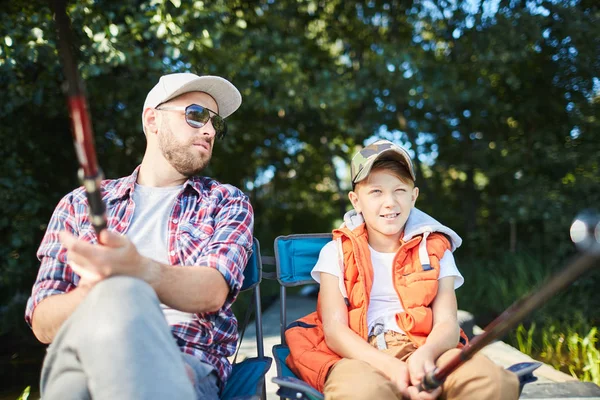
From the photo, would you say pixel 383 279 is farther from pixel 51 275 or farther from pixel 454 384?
pixel 51 275

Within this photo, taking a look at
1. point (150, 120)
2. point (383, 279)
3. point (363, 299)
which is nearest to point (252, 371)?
point (363, 299)

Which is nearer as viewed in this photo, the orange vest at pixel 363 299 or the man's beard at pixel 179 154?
the orange vest at pixel 363 299

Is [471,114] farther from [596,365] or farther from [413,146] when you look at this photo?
[596,365]

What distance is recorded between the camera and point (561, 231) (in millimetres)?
6480

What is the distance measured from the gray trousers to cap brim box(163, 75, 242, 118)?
108cm

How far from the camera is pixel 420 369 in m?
1.87

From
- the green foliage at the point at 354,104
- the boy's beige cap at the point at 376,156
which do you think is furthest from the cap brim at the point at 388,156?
the green foliage at the point at 354,104

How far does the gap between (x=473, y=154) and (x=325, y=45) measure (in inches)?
115

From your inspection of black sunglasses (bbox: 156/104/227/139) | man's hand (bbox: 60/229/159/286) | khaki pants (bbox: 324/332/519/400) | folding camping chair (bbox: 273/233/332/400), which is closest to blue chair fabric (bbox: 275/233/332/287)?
folding camping chair (bbox: 273/233/332/400)

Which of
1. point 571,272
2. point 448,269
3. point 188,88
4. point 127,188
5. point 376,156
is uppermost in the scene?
point 188,88

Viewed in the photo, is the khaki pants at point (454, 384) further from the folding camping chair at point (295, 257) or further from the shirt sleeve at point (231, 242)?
the folding camping chair at point (295, 257)

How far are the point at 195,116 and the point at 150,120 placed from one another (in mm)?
228

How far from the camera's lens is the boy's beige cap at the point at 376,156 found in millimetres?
2250

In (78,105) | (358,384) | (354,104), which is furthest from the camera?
(354,104)
